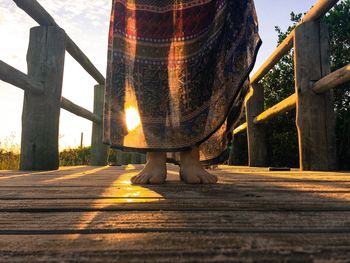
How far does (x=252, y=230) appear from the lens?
501mm

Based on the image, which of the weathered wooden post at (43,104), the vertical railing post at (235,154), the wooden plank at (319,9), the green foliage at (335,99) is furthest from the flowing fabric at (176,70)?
the vertical railing post at (235,154)

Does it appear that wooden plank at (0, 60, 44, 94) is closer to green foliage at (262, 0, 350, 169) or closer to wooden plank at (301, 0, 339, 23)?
wooden plank at (301, 0, 339, 23)

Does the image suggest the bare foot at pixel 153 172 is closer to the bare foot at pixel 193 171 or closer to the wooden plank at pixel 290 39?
the bare foot at pixel 193 171

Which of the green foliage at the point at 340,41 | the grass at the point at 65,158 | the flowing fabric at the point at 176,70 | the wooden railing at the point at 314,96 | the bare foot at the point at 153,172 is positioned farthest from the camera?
the grass at the point at 65,158

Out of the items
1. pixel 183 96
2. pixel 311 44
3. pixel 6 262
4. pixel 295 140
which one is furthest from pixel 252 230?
pixel 295 140

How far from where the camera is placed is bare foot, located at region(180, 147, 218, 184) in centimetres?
135

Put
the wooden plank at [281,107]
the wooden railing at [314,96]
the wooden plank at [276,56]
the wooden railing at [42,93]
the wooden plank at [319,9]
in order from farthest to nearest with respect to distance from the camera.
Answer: the wooden plank at [276,56], the wooden plank at [281,107], the wooden railing at [42,93], the wooden railing at [314,96], the wooden plank at [319,9]

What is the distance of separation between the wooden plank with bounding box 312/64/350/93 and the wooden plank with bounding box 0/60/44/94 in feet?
6.88

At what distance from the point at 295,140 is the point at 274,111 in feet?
3.77

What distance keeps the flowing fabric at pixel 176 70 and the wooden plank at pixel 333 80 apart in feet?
2.89

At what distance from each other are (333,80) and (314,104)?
358 millimetres

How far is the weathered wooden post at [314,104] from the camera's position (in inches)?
96.1

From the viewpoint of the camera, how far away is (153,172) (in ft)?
4.56

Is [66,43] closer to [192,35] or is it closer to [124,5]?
[124,5]
